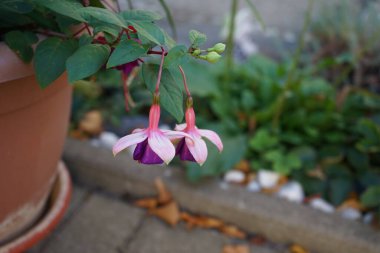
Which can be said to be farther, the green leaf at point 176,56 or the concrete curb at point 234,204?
the concrete curb at point 234,204

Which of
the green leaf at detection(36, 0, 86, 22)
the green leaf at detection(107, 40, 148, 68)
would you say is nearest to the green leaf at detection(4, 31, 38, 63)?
the green leaf at detection(36, 0, 86, 22)

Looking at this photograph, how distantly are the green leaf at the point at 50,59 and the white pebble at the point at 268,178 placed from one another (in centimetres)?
94

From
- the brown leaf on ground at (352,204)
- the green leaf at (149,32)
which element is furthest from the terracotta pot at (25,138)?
the brown leaf on ground at (352,204)

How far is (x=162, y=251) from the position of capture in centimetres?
135

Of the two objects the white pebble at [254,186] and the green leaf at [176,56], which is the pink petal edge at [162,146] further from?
the white pebble at [254,186]

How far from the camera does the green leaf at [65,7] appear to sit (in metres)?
0.66

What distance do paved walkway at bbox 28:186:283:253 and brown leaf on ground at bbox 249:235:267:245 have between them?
0.06ft

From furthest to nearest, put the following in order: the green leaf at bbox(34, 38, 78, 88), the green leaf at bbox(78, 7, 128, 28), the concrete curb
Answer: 1. the concrete curb
2. the green leaf at bbox(34, 38, 78, 88)
3. the green leaf at bbox(78, 7, 128, 28)

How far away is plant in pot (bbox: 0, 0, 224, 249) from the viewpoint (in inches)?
26.0

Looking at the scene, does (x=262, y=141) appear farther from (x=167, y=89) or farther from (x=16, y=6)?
(x=16, y=6)

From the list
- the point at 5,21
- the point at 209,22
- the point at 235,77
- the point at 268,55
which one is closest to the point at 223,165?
the point at 235,77

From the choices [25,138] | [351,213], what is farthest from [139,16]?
[351,213]

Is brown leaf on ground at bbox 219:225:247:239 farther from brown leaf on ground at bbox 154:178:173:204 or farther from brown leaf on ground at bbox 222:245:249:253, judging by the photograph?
brown leaf on ground at bbox 154:178:173:204

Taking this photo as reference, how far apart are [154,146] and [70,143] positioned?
3.46 ft
